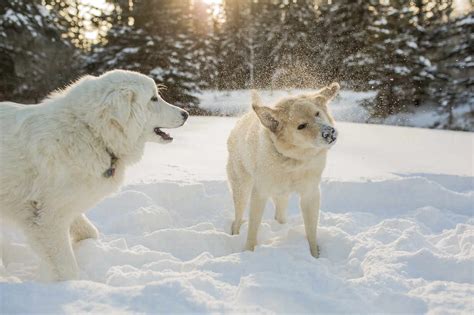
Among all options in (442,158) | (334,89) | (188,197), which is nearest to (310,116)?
(334,89)

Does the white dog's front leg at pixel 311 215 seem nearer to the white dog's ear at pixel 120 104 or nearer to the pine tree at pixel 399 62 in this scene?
the white dog's ear at pixel 120 104

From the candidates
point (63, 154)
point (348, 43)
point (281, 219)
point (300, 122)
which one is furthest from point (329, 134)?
point (348, 43)

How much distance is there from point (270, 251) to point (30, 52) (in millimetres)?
19086

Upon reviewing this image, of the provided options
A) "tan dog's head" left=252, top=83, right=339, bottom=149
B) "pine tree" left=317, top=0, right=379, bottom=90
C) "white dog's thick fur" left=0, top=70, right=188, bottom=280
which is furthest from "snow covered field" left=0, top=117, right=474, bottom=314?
"pine tree" left=317, top=0, right=379, bottom=90

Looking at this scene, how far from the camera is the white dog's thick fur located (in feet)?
10.5

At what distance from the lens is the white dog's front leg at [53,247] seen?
10.6 feet

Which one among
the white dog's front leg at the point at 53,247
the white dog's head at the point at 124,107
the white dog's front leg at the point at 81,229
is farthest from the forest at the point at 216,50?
the white dog's front leg at the point at 53,247

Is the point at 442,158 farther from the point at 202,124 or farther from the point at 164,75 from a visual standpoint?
the point at 164,75

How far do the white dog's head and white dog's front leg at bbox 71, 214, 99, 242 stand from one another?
108 centimetres

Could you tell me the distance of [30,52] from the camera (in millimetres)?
19328

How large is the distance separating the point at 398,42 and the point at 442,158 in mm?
13697

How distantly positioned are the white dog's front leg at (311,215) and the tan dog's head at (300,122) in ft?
1.90

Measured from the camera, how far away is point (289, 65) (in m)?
25.4

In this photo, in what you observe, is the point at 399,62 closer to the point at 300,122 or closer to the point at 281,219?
the point at 281,219
